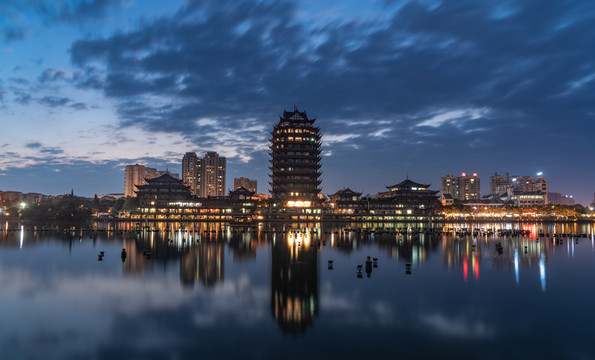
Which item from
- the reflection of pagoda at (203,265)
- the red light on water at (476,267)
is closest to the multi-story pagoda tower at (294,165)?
the reflection of pagoda at (203,265)

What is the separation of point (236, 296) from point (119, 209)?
17843 centimetres

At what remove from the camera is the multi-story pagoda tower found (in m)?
147

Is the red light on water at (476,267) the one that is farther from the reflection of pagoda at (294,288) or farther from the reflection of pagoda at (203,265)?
the reflection of pagoda at (203,265)

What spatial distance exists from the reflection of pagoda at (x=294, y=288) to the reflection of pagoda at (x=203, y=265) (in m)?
6.48

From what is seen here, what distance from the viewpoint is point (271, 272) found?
4334 cm

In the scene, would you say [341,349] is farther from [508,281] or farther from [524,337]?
[508,281]

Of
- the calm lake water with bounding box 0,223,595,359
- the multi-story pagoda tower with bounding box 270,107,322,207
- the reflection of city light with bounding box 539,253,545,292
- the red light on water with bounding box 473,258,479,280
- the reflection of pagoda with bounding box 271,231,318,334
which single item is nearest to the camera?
the calm lake water with bounding box 0,223,595,359

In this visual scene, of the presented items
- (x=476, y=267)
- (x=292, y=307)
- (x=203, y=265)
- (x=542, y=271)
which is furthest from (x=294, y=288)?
(x=542, y=271)

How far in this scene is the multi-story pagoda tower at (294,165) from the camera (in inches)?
5802

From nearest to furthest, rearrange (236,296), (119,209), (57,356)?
1. (57,356)
2. (236,296)
3. (119,209)

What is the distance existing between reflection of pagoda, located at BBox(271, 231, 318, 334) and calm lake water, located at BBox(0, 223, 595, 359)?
16 centimetres

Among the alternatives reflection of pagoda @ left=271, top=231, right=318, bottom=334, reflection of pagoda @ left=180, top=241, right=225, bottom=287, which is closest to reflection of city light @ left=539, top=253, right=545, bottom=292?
reflection of pagoda @ left=271, top=231, right=318, bottom=334

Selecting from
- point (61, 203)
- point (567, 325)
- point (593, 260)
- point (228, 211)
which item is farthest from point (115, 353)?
point (61, 203)

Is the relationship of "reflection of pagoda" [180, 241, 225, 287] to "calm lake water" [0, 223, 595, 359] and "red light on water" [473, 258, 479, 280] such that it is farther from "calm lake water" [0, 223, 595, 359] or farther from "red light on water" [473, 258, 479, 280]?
"red light on water" [473, 258, 479, 280]
